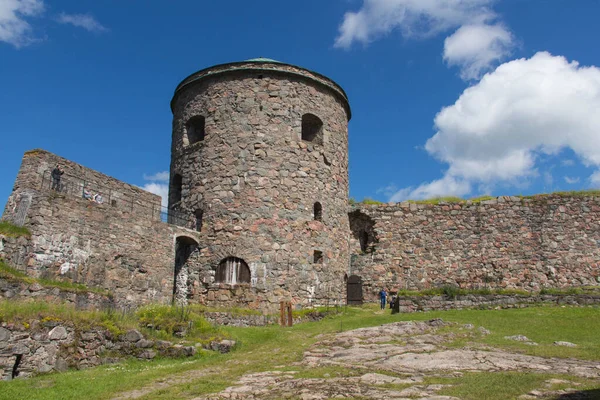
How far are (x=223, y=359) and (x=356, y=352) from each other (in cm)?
264

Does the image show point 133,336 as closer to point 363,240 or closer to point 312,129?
point 312,129

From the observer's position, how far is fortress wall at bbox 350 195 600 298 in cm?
2119

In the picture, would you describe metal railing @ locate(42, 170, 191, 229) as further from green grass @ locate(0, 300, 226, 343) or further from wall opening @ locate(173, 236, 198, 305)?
green grass @ locate(0, 300, 226, 343)

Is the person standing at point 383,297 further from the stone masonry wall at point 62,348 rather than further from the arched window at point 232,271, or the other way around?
the stone masonry wall at point 62,348

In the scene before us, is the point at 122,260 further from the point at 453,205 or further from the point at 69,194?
the point at 453,205

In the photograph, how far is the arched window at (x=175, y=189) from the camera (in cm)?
2072

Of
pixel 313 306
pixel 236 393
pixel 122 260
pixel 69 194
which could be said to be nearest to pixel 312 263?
pixel 313 306

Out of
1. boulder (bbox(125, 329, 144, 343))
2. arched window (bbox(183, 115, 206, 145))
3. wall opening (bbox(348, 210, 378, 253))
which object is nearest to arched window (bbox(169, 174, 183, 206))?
arched window (bbox(183, 115, 206, 145))

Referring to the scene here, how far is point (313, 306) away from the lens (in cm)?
1872

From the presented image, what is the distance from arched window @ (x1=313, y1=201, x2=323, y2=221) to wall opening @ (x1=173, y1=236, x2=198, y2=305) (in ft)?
14.7

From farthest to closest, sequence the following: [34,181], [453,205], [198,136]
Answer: [453,205]
[198,136]
[34,181]

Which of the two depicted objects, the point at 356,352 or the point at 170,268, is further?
the point at 170,268

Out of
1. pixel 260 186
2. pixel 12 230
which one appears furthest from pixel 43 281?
pixel 260 186

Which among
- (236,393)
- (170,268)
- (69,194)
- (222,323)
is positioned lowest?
(236,393)
